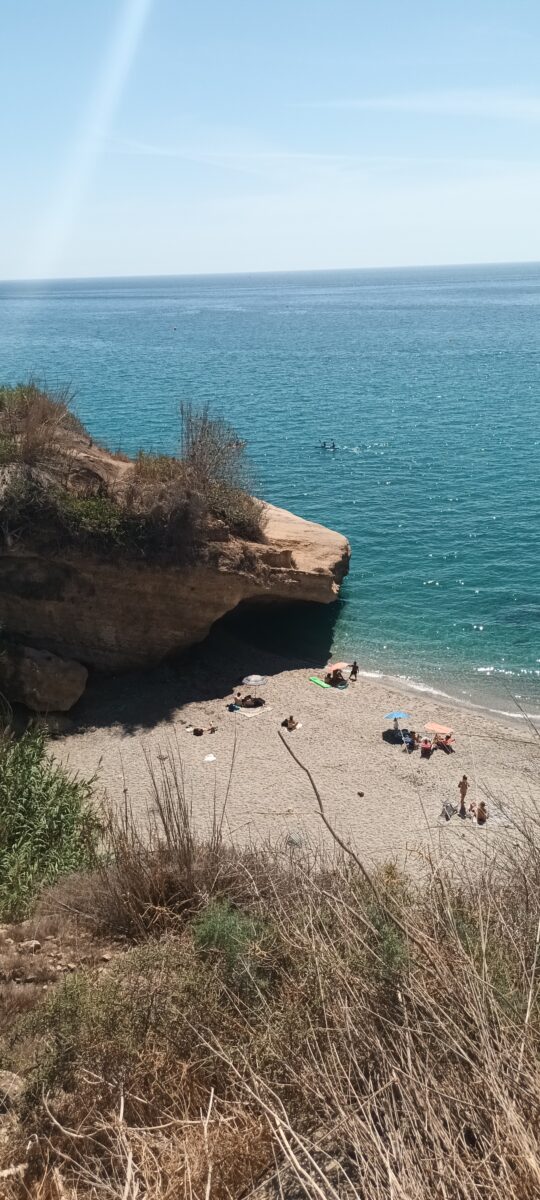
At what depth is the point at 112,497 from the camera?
21.8m

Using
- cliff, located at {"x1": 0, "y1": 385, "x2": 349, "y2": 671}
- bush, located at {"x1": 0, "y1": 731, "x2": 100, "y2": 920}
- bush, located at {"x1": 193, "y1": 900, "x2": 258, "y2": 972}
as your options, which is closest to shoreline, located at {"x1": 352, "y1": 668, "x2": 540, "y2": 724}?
cliff, located at {"x1": 0, "y1": 385, "x2": 349, "y2": 671}

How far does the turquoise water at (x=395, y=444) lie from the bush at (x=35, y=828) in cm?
1129

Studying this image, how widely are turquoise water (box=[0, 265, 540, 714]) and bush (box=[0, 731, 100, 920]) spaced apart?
11291mm

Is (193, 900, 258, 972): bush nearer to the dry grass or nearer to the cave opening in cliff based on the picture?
the dry grass

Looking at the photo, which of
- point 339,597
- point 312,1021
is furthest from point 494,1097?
point 339,597

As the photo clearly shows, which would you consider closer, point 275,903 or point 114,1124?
point 114,1124

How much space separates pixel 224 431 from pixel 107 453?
139 inches

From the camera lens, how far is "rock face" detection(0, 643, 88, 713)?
2062 centimetres

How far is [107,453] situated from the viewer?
25078 millimetres

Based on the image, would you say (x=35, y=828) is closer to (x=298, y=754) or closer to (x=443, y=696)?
(x=298, y=754)

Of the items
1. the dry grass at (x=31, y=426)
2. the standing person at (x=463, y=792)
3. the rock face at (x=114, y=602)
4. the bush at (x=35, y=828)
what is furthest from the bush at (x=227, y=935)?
the dry grass at (x=31, y=426)

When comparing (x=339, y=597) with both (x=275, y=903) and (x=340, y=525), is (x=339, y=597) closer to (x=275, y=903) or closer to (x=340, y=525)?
(x=340, y=525)

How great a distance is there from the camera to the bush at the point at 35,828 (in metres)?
11.4

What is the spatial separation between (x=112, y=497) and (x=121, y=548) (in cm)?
142
